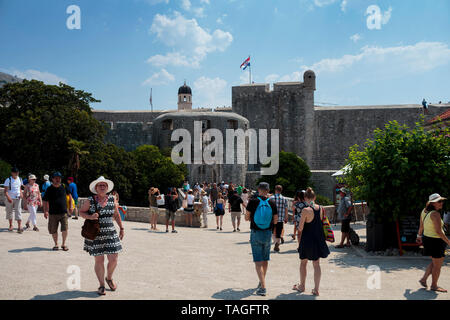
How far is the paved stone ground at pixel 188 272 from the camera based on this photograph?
199 inches

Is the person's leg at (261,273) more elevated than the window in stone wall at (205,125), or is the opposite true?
the window in stone wall at (205,125)

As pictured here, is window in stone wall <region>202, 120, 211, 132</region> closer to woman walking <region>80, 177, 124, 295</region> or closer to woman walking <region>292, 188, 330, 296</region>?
woman walking <region>292, 188, 330, 296</region>

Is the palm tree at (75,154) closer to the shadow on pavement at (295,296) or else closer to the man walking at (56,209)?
the man walking at (56,209)

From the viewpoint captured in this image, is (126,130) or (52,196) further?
(126,130)

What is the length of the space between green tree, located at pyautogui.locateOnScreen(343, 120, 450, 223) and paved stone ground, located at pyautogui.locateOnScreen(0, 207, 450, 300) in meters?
1.14

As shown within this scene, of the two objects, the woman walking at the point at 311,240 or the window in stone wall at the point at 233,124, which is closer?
the woman walking at the point at 311,240

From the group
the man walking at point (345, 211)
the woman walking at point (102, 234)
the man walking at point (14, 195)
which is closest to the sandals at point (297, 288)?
the woman walking at point (102, 234)

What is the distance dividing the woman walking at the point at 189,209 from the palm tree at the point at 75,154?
13.7m

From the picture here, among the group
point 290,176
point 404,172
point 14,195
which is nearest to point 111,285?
point 14,195

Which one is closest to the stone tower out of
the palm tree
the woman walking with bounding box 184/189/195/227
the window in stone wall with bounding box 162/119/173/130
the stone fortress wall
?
the stone fortress wall

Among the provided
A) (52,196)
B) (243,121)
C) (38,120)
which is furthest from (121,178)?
(52,196)
